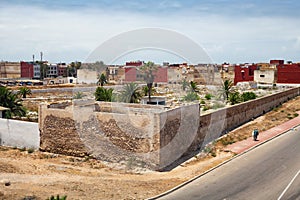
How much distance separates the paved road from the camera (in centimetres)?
1180

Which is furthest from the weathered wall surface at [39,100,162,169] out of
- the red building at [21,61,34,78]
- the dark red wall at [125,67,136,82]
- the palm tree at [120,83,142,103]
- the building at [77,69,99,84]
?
the red building at [21,61,34,78]

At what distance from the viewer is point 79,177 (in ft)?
45.4

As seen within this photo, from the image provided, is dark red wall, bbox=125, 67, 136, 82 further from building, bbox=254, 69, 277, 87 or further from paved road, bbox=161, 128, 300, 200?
paved road, bbox=161, 128, 300, 200

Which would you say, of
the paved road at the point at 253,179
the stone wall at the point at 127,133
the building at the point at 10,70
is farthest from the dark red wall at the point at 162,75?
the paved road at the point at 253,179

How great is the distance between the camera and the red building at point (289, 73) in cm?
5378

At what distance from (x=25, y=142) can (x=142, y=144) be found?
7.02 m

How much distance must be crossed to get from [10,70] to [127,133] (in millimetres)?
77644

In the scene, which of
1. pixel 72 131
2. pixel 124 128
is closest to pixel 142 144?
pixel 124 128

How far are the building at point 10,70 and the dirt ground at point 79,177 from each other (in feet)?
237

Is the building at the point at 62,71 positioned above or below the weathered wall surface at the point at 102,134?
above

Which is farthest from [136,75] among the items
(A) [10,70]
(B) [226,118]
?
(B) [226,118]

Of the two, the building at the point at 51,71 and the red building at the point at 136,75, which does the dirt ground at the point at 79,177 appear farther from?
the building at the point at 51,71

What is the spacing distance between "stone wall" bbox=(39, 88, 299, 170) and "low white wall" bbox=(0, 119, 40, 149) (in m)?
0.57

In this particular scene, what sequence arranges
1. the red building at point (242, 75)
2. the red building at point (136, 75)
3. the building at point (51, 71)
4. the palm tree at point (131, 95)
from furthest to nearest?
the building at point (51, 71) < the red building at point (136, 75) < the red building at point (242, 75) < the palm tree at point (131, 95)
